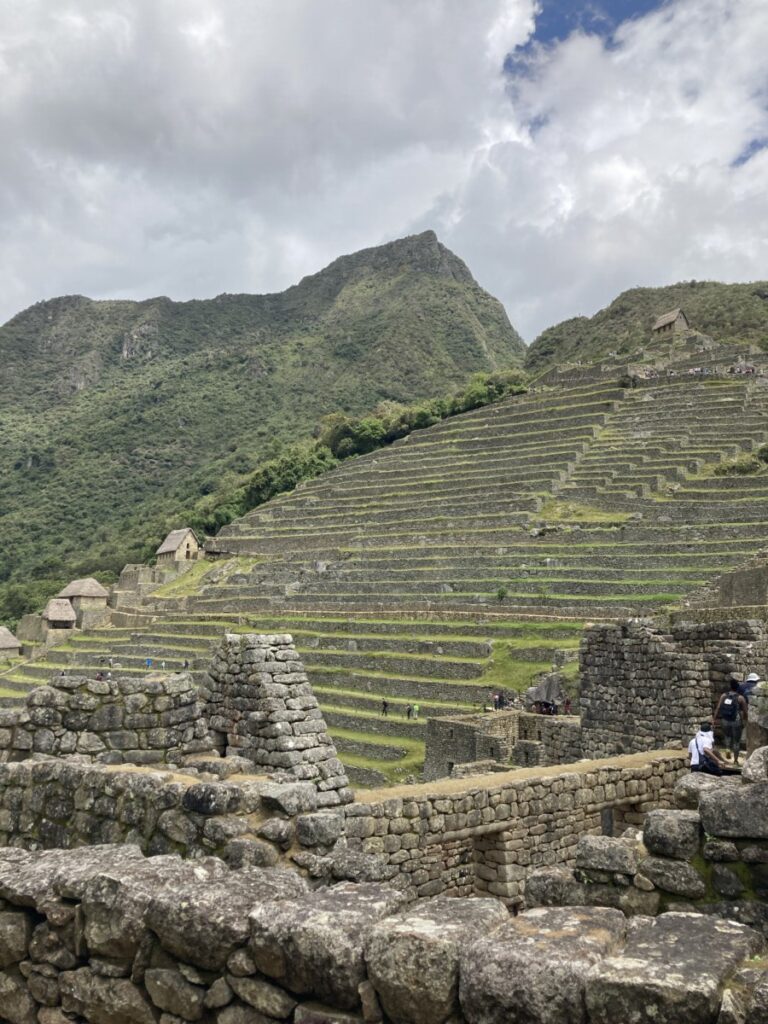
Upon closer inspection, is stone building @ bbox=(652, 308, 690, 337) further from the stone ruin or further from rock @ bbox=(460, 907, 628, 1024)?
rock @ bbox=(460, 907, 628, 1024)

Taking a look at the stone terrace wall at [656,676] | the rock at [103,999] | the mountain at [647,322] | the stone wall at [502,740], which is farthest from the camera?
the mountain at [647,322]

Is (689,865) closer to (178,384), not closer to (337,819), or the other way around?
(337,819)

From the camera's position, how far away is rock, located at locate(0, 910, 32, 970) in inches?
142

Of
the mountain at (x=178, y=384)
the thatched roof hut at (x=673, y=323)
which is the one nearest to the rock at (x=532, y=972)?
the mountain at (x=178, y=384)

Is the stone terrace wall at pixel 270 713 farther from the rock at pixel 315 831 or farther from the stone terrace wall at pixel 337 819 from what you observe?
the rock at pixel 315 831

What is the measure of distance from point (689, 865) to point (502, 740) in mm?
13842

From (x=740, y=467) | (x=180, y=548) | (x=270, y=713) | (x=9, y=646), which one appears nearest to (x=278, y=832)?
(x=270, y=713)

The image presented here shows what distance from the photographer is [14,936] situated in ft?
11.9

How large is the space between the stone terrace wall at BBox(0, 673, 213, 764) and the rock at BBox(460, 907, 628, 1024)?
11.4 feet

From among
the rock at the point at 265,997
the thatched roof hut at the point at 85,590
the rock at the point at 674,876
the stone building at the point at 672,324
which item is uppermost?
the stone building at the point at 672,324

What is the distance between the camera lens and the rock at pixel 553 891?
3.80m

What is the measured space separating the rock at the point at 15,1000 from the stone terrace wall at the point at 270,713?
208 centimetres

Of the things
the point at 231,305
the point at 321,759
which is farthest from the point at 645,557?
the point at 231,305

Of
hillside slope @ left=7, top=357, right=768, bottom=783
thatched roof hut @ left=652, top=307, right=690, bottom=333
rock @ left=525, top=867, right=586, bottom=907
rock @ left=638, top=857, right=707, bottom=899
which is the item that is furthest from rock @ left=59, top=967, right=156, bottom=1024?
thatched roof hut @ left=652, top=307, right=690, bottom=333
